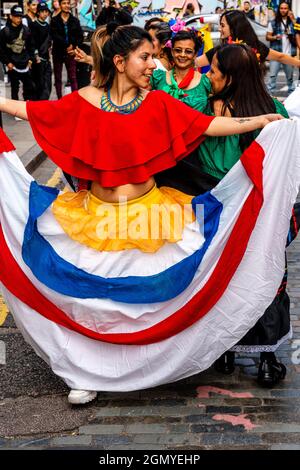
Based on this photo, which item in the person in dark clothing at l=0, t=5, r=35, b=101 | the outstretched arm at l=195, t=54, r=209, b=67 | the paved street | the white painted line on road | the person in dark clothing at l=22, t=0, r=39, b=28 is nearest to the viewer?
the paved street

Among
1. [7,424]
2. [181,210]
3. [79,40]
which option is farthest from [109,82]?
[79,40]

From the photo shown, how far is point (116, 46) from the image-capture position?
14.0ft

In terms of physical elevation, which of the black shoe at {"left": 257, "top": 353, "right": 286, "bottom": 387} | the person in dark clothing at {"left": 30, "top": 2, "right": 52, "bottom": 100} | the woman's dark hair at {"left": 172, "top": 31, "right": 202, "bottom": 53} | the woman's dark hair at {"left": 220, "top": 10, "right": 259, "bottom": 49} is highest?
the woman's dark hair at {"left": 172, "top": 31, "right": 202, "bottom": 53}

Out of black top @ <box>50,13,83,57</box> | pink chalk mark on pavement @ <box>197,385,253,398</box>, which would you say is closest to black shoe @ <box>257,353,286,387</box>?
pink chalk mark on pavement @ <box>197,385,253,398</box>

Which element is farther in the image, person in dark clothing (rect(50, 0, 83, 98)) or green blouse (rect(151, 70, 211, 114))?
person in dark clothing (rect(50, 0, 83, 98))

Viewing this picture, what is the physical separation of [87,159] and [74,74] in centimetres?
1196

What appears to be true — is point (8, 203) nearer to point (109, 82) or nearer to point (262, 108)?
point (109, 82)

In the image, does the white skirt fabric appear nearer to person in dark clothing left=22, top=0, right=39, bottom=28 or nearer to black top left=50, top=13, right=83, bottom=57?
person in dark clothing left=22, top=0, right=39, bottom=28

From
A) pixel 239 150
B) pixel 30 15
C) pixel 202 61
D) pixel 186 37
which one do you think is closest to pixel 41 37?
pixel 30 15

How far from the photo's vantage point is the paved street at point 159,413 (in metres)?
3.97

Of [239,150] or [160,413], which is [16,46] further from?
[160,413]

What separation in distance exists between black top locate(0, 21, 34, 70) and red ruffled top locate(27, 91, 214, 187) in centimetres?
987

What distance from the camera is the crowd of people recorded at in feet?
13.9

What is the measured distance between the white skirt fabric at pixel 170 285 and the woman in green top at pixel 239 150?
27 cm
